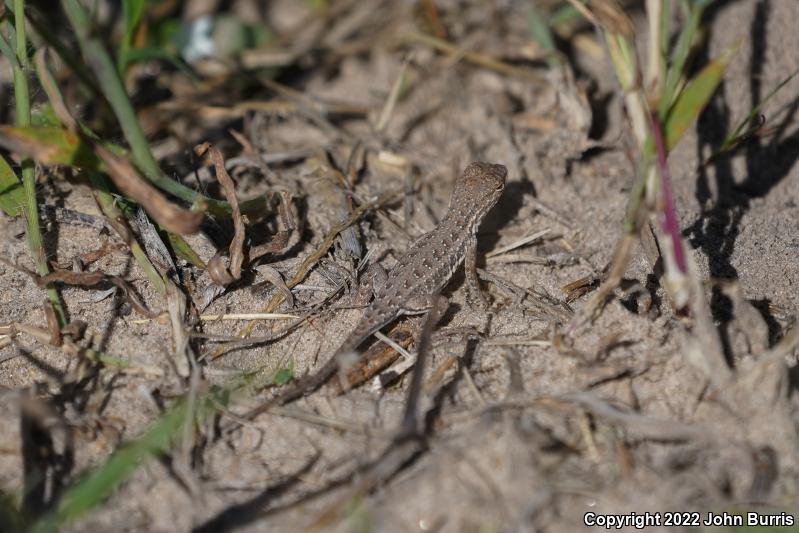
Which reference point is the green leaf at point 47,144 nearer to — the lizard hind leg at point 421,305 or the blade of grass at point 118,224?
the blade of grass at point 118,224

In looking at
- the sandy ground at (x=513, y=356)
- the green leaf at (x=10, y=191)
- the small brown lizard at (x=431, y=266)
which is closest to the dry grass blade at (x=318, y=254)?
the sandy ground at (x=513, y=356)

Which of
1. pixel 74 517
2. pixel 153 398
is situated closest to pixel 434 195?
pixel 153 398

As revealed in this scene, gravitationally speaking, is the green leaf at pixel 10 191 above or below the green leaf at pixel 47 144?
above

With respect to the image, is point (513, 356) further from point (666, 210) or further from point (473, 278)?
point (666, 210)

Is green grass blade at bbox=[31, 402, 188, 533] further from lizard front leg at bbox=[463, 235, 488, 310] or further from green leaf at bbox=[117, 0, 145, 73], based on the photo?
green leaf at bbox=[117, 0, 145, 73]

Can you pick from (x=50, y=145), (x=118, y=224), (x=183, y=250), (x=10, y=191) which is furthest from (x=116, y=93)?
(x=10, y=191)

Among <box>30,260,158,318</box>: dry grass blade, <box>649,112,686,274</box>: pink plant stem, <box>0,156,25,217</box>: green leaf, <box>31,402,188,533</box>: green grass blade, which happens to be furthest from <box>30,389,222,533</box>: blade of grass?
<box>649,112,686,274</box>: pink plant stem
